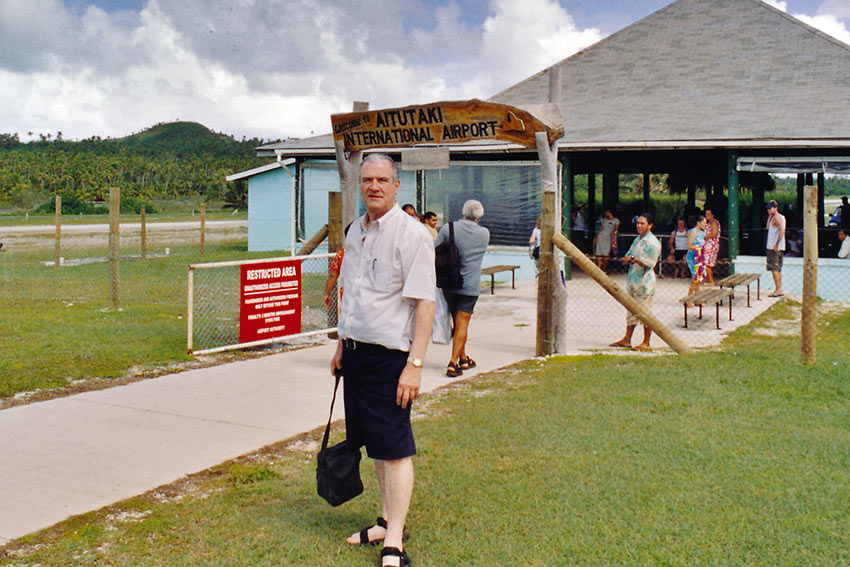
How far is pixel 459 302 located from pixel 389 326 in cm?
472

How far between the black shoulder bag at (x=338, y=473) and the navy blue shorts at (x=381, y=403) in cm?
22

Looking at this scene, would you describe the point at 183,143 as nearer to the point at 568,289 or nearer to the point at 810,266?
the point at 568,289

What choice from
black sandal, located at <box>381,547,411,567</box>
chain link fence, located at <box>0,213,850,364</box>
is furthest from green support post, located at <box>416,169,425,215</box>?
black sandal, located at <box>381,547,411,567</box>

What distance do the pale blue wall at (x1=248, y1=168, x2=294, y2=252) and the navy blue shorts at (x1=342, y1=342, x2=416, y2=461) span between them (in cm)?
2340

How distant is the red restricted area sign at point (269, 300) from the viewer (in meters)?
9.88

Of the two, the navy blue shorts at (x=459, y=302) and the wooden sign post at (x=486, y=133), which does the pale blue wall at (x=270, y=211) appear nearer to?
the wooden sign post at (x=486, y=133)

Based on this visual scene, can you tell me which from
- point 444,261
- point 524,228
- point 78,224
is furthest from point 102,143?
point 444,261

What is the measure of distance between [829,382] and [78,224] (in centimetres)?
4507

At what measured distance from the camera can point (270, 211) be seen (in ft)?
94.1

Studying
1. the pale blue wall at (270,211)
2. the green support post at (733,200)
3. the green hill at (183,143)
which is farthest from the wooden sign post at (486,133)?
the green hill at (183,143)

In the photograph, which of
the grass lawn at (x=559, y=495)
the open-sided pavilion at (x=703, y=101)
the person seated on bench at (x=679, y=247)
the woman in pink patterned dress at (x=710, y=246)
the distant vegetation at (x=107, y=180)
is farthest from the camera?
the distant vegetation at (x=107, y=180)

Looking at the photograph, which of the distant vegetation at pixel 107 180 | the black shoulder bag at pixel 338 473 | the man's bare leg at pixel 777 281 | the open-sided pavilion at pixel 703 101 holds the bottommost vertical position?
the black shoulder bag at pixel 338 473

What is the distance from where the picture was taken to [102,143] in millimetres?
118938

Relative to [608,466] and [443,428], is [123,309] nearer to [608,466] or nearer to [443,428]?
[443,428]
